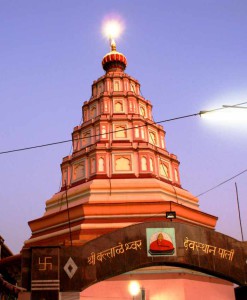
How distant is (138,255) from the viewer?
13.0m

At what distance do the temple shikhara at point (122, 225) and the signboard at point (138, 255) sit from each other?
0.03m

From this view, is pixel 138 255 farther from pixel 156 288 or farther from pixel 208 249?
pixel 156 288

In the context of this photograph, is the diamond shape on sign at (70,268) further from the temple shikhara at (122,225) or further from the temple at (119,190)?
the temple at (119,190)

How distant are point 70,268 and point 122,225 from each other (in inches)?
511

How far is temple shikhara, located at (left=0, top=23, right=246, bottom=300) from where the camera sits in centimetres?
1274

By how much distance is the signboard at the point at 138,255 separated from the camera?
12523 mm

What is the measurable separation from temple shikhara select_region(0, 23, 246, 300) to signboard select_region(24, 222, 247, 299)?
0.10 feet

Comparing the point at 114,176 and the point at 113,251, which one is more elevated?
the point at 114,176

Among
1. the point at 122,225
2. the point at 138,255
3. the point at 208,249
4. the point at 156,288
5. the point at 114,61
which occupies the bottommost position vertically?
the point at 156,288

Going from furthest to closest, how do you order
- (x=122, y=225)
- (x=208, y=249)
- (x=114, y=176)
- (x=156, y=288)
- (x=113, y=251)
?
(x=114, y=176)
(x=122, y=225)
(x=156, y=288)
(x=208, y=249)
(x=113, y=251)

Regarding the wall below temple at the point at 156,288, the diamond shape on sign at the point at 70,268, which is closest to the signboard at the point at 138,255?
the diamond shape on sign at the point at 70,268

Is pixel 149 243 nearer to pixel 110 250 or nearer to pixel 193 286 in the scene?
pixel 110 250

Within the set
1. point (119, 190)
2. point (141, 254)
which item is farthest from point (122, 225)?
point (141, 254)

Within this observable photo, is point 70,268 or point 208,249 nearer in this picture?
point 70,268
